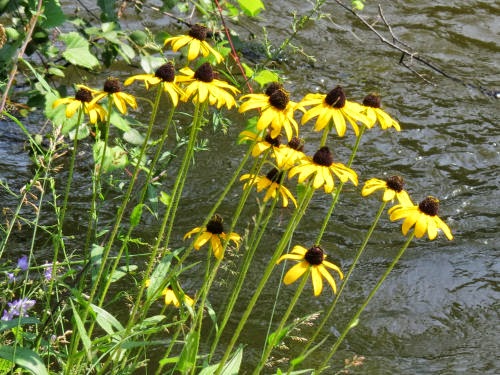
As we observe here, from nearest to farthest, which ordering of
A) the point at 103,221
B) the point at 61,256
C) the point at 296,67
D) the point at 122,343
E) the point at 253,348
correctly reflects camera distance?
the point at 122,343, the point at 253,348, the point at 61,256, the point at 103,221, the point at 296,67

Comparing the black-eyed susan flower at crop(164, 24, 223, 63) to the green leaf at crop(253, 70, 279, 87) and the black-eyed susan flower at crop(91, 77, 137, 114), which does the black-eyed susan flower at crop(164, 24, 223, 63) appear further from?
the green leaf at crop(253, 70, 279, 87)

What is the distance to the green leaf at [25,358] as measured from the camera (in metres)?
1.78

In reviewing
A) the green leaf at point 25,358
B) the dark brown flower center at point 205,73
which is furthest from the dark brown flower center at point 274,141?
the green leaf at point 25,358

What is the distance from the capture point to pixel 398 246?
3.90 metres

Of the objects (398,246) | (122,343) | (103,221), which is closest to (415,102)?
(398,246)

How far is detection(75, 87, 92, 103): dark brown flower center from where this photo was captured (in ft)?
6.73

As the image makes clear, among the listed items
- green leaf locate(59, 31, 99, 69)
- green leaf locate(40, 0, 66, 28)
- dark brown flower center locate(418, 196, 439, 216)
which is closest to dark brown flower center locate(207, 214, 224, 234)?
dark brown flower center locate(418, 196, 439, 216)

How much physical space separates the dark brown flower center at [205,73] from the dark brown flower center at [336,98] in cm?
27

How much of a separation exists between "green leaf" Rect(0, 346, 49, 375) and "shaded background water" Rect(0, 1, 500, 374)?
123 cm

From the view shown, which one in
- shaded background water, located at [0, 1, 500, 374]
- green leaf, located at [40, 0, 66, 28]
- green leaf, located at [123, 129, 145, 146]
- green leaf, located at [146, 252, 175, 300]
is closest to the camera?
green leaf, located at [146, 252, 175, 300]

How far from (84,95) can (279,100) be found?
1.75ft

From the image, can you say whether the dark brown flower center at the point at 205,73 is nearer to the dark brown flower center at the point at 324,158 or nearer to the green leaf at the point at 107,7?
the dark brown flower center at the point at 324,158

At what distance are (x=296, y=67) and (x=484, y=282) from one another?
2317 mm

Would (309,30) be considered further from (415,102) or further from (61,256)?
(61,256)
